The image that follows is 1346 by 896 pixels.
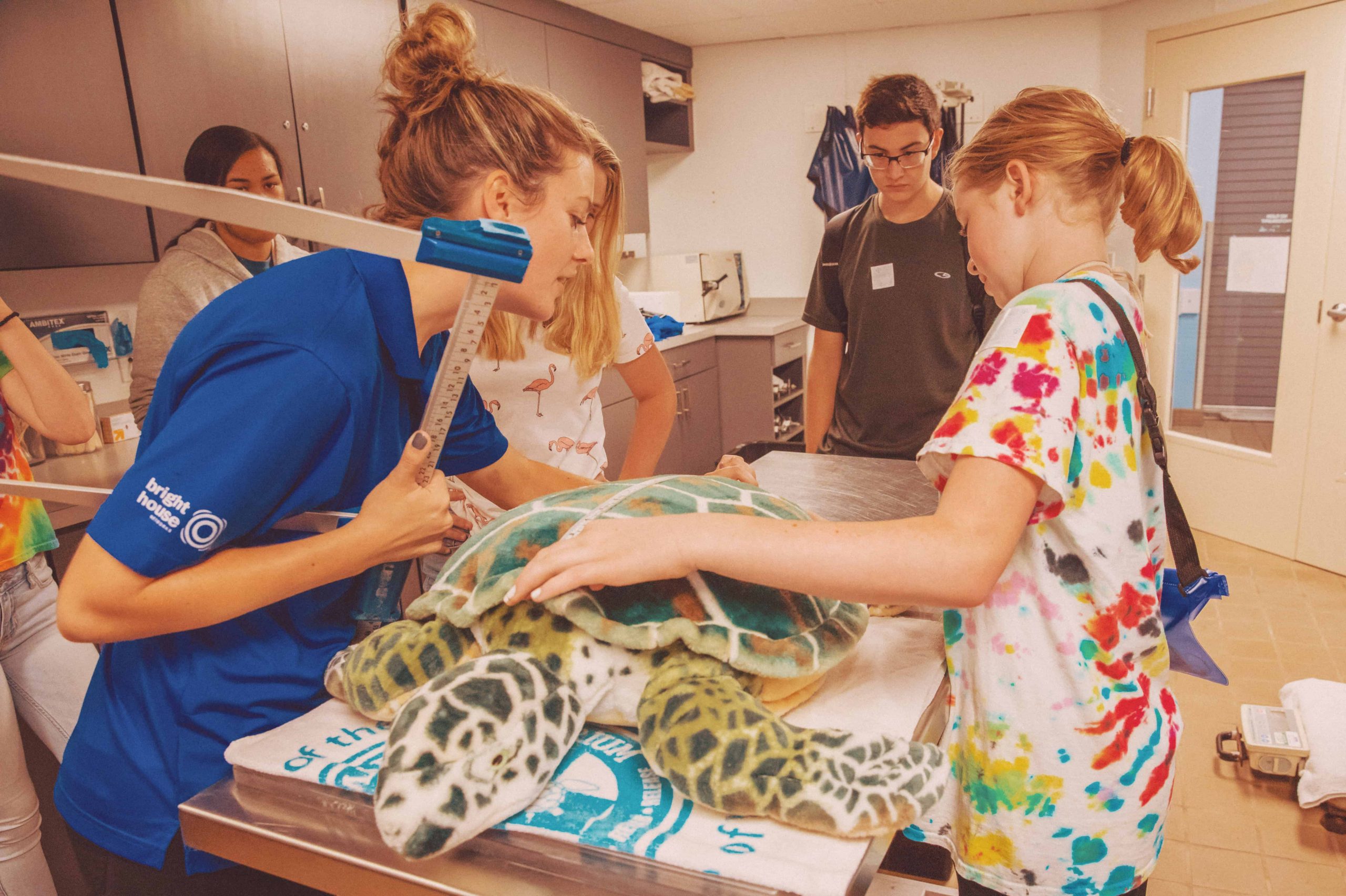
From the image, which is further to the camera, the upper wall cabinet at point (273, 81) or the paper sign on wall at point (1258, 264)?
the paper sign on wall at point (1258, 264)

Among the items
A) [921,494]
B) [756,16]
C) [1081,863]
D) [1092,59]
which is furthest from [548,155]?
[1092,59]

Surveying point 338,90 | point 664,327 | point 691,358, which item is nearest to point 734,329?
point 691,358

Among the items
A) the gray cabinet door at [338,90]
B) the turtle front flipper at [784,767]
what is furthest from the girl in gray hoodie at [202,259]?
the turtle front flipper at [784,767]

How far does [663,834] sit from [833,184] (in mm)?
4708

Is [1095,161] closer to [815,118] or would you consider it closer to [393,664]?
[393,664]

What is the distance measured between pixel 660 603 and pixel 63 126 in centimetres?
237

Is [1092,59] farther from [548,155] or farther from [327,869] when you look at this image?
[327,869]

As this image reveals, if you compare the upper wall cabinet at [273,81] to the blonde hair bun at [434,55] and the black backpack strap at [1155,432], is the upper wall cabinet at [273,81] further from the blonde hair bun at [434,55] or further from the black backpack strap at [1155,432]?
the black backpack strap at [1155,432]

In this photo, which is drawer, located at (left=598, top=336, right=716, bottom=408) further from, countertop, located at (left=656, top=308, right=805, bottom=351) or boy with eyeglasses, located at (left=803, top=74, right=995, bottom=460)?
boy with eyeglasses, located at (left=803, top=74, right=995, bottom=460)

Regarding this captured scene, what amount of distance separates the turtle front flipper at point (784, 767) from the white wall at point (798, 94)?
14.4 feet

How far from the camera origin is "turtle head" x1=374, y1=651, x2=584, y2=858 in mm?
633

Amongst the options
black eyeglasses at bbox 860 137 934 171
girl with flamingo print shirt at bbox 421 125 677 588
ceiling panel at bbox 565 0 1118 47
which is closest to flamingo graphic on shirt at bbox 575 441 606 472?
girl with flamingo print shirt at bbox 421 125 677 588

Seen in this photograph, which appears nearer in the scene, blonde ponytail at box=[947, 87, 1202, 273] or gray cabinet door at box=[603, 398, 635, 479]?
blonde ponytail at box=[947, 87, 1202, 273]

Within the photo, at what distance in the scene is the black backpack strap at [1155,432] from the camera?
33.3 inches
